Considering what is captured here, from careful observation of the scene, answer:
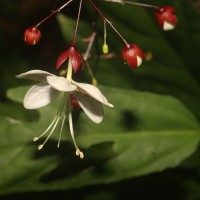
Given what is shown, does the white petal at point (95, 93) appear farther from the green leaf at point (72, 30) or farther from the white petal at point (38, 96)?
the green leaf at point (72, 30)

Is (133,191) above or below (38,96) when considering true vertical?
below

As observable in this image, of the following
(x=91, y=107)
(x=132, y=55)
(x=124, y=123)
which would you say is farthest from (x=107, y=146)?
(x=132, y=55)

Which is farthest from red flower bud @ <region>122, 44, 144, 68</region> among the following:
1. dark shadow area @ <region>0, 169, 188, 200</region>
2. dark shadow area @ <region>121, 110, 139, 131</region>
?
dark shadow area @ <region>0, 169, 188, 200</region>

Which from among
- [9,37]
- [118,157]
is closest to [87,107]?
[118,157]

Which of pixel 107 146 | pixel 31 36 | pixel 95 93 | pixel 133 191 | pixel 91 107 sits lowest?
pixel 133 191

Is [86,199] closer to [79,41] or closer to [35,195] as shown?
[35,195]

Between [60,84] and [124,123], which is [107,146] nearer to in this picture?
[124,123]
